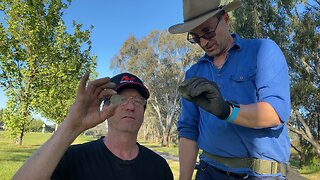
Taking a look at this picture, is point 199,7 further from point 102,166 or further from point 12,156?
point 12,156

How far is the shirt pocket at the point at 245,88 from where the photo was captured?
229 cm

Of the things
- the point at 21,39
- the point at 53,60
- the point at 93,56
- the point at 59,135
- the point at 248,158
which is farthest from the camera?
the point at 93,56

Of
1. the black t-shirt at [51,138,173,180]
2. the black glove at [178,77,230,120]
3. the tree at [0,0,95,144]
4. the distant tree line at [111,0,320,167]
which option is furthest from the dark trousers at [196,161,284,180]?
the distant tree line at [111,0,320,167]

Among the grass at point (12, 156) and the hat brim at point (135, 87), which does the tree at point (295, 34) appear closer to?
the grass at point (12, 156)

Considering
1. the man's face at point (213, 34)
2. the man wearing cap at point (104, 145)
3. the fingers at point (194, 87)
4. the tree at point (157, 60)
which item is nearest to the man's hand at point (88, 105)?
the man wearing cap at point (104, 145)

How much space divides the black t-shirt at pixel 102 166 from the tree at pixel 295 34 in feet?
62.5

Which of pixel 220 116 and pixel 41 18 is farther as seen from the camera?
pixel 41 18

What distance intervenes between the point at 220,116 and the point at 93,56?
1742cm

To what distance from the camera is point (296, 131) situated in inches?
862

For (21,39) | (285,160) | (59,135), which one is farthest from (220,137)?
(21,39)

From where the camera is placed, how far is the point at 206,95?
1.84 m

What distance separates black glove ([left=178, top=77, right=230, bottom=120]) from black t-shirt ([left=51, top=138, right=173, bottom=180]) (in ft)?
3.56

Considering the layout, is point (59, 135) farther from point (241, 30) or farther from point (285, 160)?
point (241, 30)

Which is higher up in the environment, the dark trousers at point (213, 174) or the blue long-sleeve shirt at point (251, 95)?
the blue long-sleeve shirt at point (251, 95)
